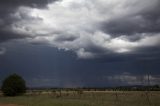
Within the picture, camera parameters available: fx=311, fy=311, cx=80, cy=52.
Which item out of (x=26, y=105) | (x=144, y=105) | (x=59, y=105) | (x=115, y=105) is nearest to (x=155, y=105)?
(x=144, y=105)

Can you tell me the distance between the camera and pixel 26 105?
54.3 m

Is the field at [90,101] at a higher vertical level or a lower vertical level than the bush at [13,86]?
lower

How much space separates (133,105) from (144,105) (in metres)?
1.62

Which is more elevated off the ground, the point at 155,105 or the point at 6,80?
the point at 6,80

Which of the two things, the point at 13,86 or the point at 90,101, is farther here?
the point at 13,86

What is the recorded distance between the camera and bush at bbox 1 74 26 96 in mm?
101375

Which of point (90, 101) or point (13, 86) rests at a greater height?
point (13, 86)

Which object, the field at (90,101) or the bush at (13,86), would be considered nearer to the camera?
the field at (90,101)

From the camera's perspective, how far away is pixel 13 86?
335 feet

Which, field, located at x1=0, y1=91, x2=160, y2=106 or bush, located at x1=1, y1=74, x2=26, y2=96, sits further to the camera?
bush, located at x1=1, y1=74, x2=26, y2=96

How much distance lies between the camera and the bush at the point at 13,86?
10138 cm

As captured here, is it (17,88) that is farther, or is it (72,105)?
(17,88)

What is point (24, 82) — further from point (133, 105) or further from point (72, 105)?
point (133, 105)

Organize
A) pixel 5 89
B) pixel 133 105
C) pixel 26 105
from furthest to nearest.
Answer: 1. pixel 5 89
2. pixel 26 105
3. pixel 133 105
